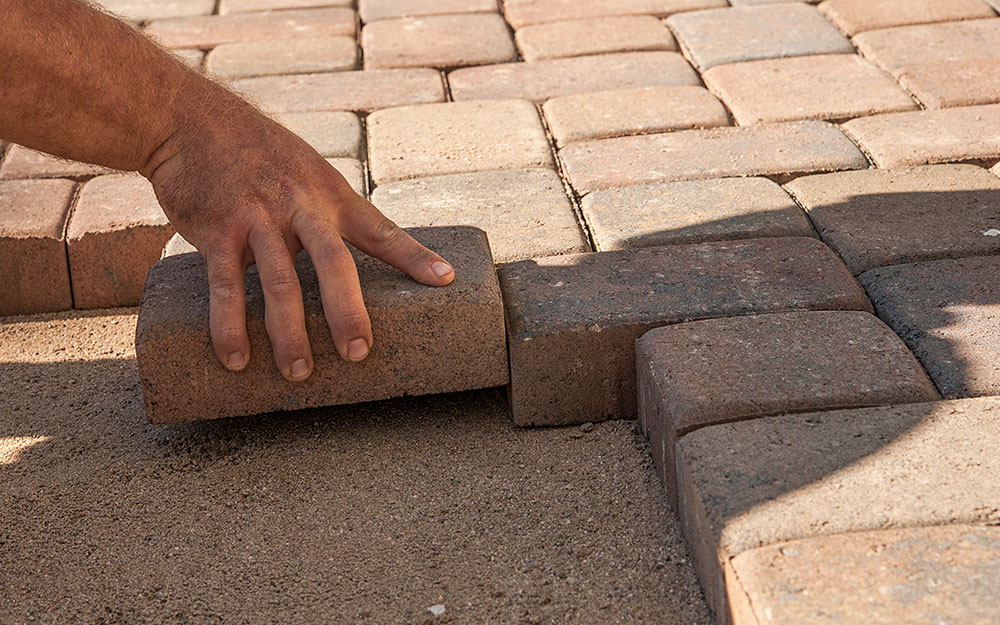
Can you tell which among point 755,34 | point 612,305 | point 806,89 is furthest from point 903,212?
point 755,34

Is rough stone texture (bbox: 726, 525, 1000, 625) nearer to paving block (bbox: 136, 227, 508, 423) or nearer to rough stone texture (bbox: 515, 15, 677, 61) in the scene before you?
paving block (bbox: 136, 227, 508, 423)

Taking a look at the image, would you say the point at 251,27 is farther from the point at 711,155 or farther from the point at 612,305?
the point at 612,305

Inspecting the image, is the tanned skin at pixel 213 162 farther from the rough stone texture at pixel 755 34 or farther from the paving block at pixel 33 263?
the rough stone texture at pixel 755 34

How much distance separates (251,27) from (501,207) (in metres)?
2.04

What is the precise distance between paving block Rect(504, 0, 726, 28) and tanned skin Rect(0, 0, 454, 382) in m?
2.24

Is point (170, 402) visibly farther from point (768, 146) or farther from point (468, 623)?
point (768, 146)

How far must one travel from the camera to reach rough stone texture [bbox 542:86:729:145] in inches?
118

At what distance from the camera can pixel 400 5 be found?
14.2 feet

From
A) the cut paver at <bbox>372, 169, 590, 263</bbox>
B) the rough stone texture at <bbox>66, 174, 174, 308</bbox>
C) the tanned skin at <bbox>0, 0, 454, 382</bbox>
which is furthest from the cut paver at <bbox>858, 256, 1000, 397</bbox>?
the rough stone texture at <bbox>66, 174, 174, 308</bbox>

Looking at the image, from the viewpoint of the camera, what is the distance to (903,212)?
239 centimetres

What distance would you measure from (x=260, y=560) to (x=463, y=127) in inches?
67.1

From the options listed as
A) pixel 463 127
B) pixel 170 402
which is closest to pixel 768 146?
pixel 463 127

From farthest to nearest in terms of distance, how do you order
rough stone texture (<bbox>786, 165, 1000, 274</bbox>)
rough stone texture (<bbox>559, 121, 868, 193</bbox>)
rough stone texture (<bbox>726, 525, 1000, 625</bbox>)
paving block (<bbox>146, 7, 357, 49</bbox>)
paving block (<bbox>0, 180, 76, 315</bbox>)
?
paving block (<bbox>146, 7, 357, 49</bbox>) < rough stone texture (<bbox>559, 121, 868, 193</bbox>) < paving block (<bbox>0, 180, 76, 315</bbox>) < rough stone texture (<bbox>786, 165, 1000, 274</bbox>) < rough stone texture (<bbox>726, 525, 1000, 625</bbox>)

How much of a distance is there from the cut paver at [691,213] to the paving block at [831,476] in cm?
74
